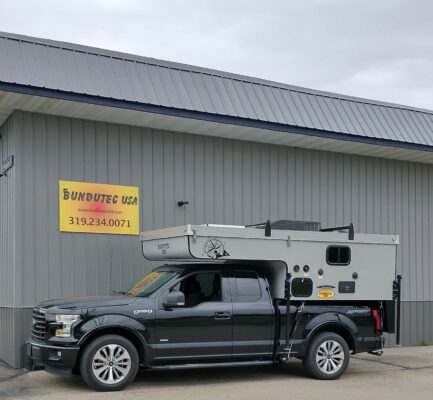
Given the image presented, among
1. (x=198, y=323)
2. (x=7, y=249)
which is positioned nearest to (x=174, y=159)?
(x=7, y=249)

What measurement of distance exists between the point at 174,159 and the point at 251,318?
14.0 ft

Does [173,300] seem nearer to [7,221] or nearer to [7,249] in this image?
[7,249]

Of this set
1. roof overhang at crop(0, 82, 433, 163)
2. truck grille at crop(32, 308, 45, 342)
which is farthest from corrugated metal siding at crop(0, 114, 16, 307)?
truck grille at crop(32, 308, 45, 342)

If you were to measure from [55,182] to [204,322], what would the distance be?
13.2 ft

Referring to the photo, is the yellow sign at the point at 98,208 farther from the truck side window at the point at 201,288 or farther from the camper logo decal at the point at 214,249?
the camper logo decal at the point at 214,249

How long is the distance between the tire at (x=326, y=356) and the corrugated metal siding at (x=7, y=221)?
5098mm

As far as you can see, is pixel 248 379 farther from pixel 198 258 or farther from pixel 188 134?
pixel 188 134

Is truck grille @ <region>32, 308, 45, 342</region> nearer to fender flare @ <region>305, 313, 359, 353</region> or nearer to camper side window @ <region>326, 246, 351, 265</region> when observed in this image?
fender flare @ <region>305, 313, 359, 353</region>

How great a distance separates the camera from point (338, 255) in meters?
11.2

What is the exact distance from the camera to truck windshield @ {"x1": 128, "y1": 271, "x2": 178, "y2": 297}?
10258 millimetres

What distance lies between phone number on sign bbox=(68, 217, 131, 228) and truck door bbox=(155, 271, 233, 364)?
290cm

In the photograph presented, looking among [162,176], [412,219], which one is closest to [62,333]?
[162,176]

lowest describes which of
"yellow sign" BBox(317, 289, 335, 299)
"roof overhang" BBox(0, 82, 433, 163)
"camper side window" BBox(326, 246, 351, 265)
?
"yellow sign" BBox(317, 289, 335, 299)

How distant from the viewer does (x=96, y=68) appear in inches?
485
